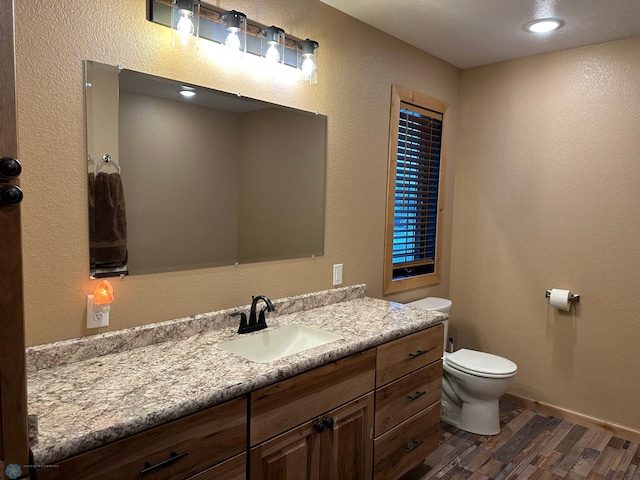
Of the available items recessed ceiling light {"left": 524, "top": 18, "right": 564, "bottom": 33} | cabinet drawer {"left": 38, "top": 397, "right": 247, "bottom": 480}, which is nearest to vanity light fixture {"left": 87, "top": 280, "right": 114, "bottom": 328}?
cabinet drawer {"left": 38, "top": 397, "right": 247, "bottom": 480}

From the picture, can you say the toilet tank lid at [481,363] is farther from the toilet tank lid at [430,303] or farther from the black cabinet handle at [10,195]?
the black cabinet handle at [10,195]

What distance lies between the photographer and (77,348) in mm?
1561

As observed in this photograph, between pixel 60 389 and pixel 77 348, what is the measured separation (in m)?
0.25

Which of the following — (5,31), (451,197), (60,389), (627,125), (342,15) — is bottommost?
(60,389)

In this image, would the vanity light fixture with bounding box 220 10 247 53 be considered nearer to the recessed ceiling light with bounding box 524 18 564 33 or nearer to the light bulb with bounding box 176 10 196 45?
the light bulb with bounding box 176 10 196 45

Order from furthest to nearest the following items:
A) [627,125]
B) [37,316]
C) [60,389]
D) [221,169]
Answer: [627,125], [221,169], [37,316], [60,389]

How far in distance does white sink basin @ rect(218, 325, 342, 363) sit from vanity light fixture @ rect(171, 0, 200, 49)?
123 centimetres

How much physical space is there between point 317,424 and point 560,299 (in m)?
2.06

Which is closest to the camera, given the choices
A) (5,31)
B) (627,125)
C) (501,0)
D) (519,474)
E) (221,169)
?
(5,31)

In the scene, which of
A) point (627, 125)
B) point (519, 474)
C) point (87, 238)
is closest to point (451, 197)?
point (627, 125)

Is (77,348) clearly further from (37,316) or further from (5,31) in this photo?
(5,31)

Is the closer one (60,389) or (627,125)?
(60,389)

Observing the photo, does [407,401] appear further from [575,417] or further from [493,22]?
[493,22]

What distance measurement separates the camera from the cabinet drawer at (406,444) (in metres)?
2.05
